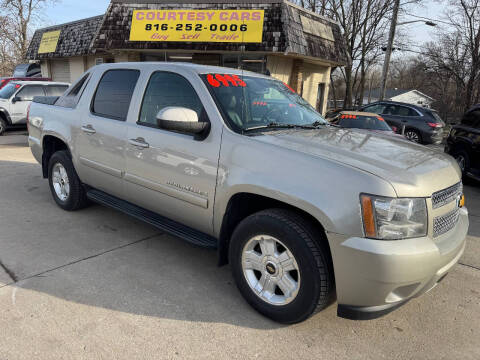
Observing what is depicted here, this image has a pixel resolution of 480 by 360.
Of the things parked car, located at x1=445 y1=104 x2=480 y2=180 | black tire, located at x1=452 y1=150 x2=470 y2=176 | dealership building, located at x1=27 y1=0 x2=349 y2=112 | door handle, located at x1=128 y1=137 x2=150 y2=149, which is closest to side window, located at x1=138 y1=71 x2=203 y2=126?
door handle, located at x1=128 y1=137 x2=150 y2=149

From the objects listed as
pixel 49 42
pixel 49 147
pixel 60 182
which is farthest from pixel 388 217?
pixel 49 42

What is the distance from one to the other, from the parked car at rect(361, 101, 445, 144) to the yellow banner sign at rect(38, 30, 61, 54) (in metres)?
17.1

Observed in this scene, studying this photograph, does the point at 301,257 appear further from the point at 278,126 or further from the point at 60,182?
A: the point at 60,182

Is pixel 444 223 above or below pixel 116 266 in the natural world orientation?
above

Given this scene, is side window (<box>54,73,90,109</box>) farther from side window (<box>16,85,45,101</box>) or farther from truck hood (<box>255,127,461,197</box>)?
side window (<box>16,85,45,101</box>)

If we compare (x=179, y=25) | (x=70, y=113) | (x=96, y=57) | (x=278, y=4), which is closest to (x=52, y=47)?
(x=96, y=57)

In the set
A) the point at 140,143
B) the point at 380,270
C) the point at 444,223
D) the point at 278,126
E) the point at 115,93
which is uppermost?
the point at 115,93

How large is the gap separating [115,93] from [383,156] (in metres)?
2.78

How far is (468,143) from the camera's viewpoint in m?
7.21

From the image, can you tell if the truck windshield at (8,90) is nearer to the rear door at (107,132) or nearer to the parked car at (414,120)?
the rear door at (107,132)

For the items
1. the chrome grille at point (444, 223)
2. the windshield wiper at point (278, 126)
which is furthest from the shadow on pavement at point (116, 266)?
the windshield wiper at point (278, 126)

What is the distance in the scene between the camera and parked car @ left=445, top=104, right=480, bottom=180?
276 inches

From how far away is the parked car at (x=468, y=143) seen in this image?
702cm

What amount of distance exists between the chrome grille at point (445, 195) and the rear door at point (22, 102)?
41.7ft
